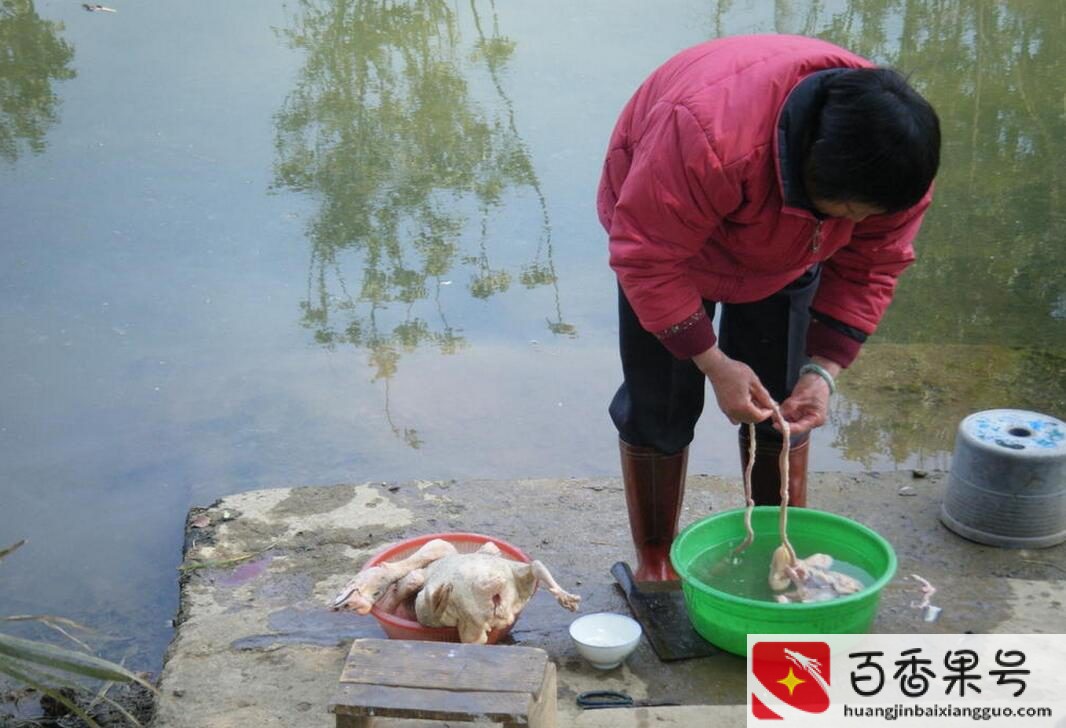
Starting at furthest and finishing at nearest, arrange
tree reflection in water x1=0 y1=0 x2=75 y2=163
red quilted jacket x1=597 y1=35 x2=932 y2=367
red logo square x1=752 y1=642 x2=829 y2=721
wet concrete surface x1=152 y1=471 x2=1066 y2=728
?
1. tree reflection in water x1=0 y1=0 x2=75 y2=163
2. wet concrete surface x1=152 y1=471 x2=1066 y2=728
3. red logo square x1=752 y1=642 x2=829 y2=721
4. red quilted jacket x1=597 y1=35 x2=932 y2=367

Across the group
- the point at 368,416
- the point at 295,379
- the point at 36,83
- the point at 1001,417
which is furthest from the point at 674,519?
the point at 36,83

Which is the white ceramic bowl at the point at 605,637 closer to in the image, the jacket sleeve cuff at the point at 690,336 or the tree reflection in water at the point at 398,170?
the jacket sleeve cuff at the point at 690,336

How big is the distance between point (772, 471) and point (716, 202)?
98 centimetres

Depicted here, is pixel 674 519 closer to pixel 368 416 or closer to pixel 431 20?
pixel 368 416

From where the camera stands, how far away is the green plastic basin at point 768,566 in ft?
8.27

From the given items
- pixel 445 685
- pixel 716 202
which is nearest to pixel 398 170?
pixel 716 202

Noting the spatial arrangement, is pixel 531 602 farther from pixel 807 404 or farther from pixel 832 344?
pixel 832 344

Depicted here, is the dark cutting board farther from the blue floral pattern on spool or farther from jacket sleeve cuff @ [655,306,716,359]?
the blue floral pattern on spool

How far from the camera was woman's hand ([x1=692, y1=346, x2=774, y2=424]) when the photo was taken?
2.61 metres

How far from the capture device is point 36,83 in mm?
7105

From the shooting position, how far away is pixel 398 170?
5969 millimetres

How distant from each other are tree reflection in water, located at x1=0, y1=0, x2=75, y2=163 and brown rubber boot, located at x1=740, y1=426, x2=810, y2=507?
4565 millimetres

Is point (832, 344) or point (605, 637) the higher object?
point (832, 344)

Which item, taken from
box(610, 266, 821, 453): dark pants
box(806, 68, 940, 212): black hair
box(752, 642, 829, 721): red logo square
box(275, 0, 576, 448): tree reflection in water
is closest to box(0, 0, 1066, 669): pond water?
box(275, 0, 576, 448): tree reflection in water
